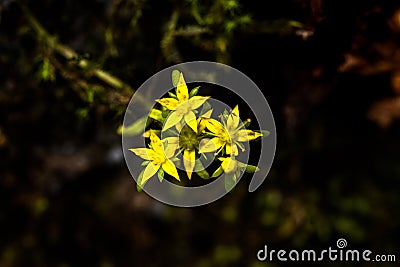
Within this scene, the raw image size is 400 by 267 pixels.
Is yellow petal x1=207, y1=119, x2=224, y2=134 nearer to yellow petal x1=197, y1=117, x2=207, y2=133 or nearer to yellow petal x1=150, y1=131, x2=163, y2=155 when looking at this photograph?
yellow petal x1=197, y1=117, x2=207, y2=133

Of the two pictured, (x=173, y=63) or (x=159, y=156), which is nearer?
(x=159, y=156)

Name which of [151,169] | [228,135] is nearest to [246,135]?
[228,135]

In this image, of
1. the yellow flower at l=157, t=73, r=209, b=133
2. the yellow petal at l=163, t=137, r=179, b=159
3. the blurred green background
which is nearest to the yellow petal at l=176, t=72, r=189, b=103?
the yellow flower at l=157, t=73, r=209, b=133

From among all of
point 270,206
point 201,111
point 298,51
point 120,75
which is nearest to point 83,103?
point 120,75

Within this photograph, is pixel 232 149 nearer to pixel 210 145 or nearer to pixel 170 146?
pixel 210 145

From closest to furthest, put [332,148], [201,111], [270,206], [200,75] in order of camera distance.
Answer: [201,111], [200,75], [332,148], [270,206]

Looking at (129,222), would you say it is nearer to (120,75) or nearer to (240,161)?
(120,75)

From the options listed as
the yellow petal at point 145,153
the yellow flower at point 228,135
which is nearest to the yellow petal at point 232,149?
the yellow flower at point 228,135
